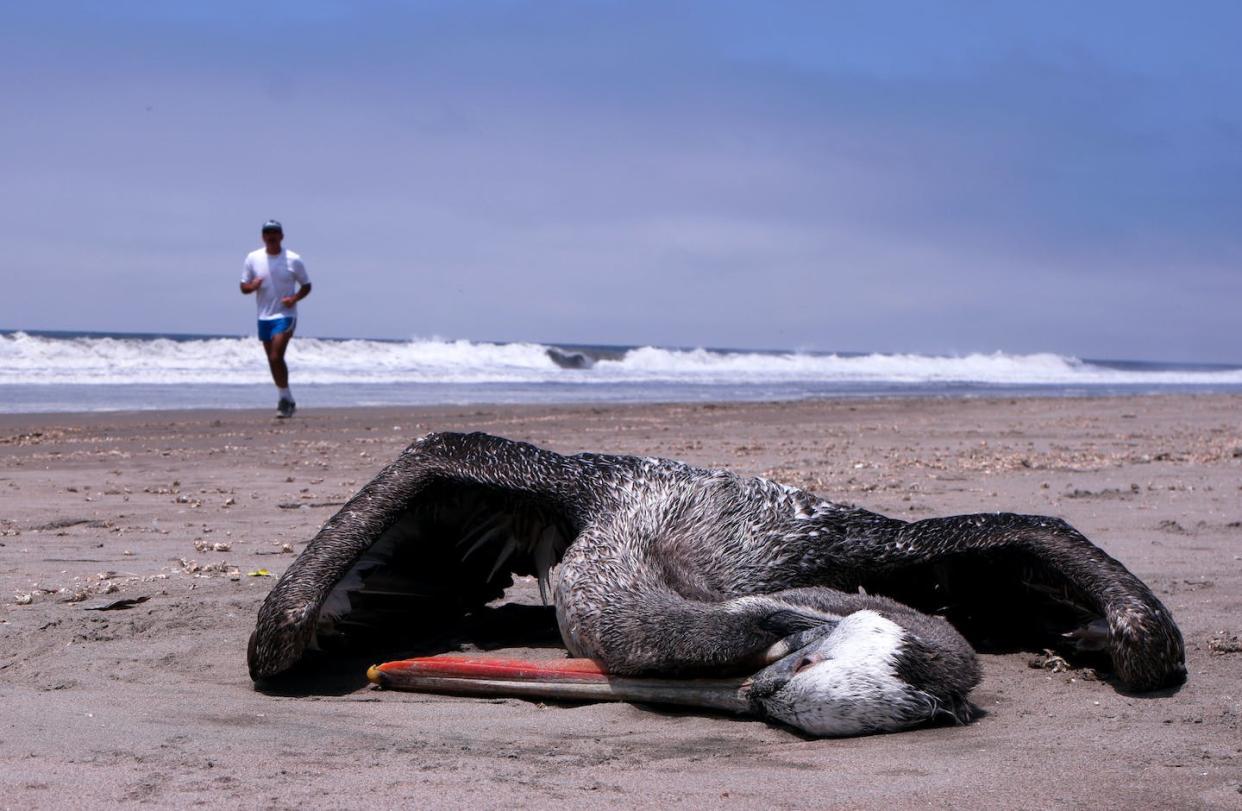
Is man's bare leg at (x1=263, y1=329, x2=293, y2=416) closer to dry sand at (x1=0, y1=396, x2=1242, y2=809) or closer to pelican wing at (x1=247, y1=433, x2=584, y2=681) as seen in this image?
dry sand at (x1=0, y1=396, x2=1242, y2=809)

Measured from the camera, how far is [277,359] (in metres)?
17.2

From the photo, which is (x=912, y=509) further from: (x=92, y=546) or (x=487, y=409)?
(x=487, y=409)

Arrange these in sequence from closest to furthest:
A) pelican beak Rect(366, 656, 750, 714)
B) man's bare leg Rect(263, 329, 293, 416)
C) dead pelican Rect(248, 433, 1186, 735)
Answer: dead pelican Rect(248, 433, 1186, 735)
pelican beak Rect(366, 656, 750, 714)
man's bare leg Rect(263, 329, 293, 416)

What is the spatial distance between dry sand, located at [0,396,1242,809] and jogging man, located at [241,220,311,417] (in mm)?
4158

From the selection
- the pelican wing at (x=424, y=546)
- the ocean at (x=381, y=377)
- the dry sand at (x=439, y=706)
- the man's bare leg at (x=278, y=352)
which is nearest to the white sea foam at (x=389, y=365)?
the ocean at (x=381, y=377)

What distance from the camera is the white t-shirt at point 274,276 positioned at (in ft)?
55.4

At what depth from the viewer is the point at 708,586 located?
5.50m

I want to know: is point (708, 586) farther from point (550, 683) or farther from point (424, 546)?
point (424, 546)

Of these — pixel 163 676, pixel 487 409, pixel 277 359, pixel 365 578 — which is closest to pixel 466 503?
pixel 365 578

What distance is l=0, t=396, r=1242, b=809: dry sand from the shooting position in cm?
373

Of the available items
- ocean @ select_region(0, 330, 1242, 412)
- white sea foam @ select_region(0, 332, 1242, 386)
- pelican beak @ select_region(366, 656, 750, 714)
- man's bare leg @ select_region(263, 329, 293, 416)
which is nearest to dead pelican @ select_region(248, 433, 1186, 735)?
pelican beak @ select_region(366, 656, 750, 714)

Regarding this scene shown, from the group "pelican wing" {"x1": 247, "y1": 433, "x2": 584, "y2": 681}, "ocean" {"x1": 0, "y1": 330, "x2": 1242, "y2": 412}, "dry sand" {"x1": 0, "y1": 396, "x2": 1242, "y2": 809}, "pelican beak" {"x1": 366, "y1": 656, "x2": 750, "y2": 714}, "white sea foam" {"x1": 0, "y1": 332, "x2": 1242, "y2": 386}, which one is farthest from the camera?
"white sea foam" {"x1": 0, "y1": 332, "x2": 1242, "y2": 386}

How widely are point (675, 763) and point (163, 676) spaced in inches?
102

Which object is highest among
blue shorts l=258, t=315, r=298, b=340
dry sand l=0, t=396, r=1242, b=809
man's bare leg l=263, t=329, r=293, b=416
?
blue shorts l=258, t=315, r=298, b=340
